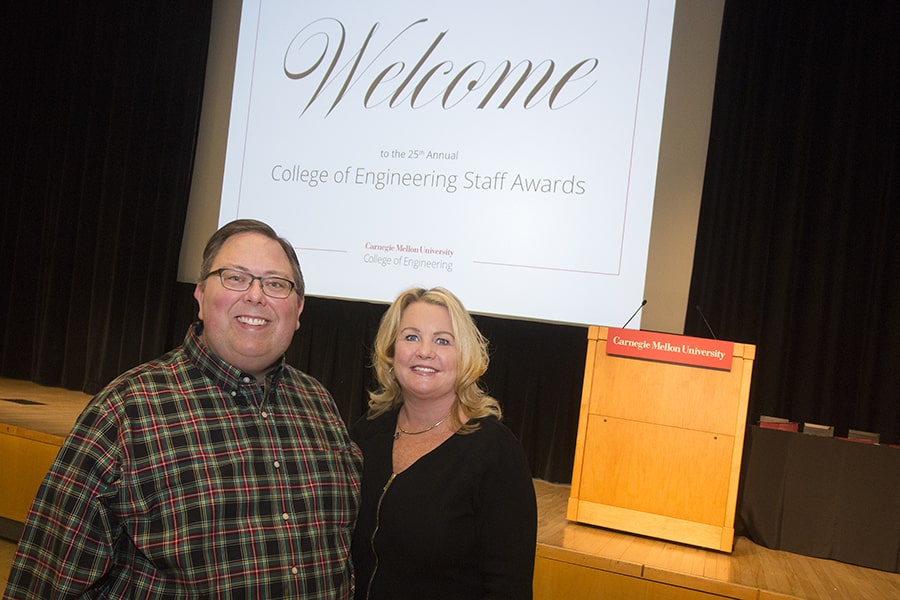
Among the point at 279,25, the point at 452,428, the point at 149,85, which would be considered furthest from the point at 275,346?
the point at 149,85

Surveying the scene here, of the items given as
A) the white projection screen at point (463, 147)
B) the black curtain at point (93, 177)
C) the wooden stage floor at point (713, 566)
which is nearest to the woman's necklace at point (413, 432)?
the wooden stage floor at point (713, 566)

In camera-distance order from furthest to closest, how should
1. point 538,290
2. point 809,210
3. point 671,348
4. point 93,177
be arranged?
point 93,177
point 538,290
point 809,210
point 671,348

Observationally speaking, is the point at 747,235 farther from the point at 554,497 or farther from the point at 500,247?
the point at 554,497

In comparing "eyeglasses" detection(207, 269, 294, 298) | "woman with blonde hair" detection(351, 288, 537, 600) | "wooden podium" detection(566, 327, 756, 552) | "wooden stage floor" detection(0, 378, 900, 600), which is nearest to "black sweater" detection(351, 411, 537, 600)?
"woman with blonde hair" detection(351, 288, 537, 600)

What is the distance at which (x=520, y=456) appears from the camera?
195 centimetres

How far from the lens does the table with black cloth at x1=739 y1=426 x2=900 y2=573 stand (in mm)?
3414

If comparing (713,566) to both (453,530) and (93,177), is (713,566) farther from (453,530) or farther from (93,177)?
(93,177)

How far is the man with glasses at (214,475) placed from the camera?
1384 mm

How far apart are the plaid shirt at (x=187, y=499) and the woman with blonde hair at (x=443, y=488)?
0.22 metres

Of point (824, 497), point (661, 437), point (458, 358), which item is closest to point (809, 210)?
point (824, 497)

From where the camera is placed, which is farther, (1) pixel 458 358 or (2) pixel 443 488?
(1) pixel 458 358

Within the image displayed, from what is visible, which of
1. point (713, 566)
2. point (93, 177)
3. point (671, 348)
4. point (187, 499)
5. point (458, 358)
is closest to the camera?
point (187, 499)

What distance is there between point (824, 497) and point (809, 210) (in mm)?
1744

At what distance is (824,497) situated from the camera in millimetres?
3496
